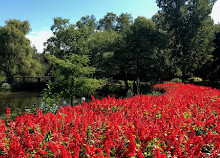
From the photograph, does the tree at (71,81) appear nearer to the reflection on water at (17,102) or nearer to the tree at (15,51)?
the reflection on water at (17,102)

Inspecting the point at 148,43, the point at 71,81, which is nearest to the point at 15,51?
the point at 148,43

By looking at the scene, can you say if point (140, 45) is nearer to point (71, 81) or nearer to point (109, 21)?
point (71, 81)

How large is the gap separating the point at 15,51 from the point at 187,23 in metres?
31.4

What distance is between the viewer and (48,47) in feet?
107

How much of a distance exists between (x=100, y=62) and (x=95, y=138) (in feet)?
61.7

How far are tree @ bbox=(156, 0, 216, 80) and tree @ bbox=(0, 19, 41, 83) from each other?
27.3 metres

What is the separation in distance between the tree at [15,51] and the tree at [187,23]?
2727 cm

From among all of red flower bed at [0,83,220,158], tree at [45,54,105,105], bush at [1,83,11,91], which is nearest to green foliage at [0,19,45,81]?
bush at [1,83,11,91]

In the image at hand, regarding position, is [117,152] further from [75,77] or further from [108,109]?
[75,77]

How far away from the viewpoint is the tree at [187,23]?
77.7ft

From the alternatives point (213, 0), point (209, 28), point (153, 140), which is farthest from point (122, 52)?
point (153, 140)

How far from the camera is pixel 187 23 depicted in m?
24.5

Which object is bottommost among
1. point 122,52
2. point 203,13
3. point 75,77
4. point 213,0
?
point 75,77

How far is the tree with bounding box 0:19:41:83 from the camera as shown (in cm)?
3391
